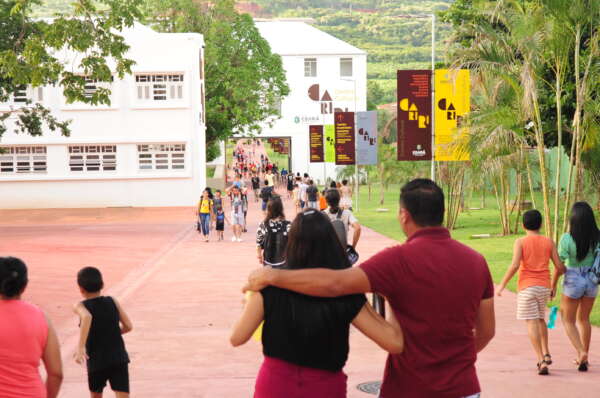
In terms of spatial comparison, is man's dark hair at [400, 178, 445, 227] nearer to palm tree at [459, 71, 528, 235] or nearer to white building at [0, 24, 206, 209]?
palm tree at [459, 71, 528, 235]

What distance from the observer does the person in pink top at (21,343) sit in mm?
4180

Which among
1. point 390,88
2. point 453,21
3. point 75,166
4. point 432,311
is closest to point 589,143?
point 432,311

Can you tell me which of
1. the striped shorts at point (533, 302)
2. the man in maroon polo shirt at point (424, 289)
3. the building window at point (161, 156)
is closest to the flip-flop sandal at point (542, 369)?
the striped shorts at point (533, 302)

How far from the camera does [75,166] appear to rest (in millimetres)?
47531

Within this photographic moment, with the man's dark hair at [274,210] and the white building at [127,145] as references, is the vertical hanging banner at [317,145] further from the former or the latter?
the man's dark hair at [274,210]

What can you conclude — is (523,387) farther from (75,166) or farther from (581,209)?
(75,166)

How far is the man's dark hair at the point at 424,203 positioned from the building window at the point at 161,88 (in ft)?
144

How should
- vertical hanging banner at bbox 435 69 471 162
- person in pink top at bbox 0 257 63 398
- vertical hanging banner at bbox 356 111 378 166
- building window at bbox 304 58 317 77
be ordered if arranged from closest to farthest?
person in pink top at bbox 0 257 63 398
vertical hanging banner at bbox 435 69 471 162
vertical hanging banner at bbox 356 111 378 166
building window at bbox 304 58 317 77

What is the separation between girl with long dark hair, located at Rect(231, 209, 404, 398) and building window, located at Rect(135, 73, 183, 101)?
43952 millimetres

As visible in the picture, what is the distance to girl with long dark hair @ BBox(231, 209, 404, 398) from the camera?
3.85 metres

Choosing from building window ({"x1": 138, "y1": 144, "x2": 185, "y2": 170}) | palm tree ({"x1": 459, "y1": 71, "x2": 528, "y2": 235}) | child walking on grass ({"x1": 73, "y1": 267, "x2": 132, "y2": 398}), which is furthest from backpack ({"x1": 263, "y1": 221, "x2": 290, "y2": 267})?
building window ({"x1": 138, "y1": 144, "x2": 185, "y2": 170})

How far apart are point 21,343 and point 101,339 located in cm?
216

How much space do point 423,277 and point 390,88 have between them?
126724mm

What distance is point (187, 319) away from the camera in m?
12.9
